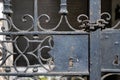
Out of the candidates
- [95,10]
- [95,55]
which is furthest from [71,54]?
[95,10]

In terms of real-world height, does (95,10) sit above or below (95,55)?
above

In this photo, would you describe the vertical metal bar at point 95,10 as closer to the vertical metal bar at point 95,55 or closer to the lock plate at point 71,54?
the vertical metal bar at point 95,55

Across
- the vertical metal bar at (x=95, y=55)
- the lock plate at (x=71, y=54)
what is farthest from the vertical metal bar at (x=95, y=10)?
the lock plate at (x=71, y=54)

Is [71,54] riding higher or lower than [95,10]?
lower

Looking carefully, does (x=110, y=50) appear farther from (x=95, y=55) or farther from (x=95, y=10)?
(x=95, y=10)

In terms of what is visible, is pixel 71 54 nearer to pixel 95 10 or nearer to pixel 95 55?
pixel 95 55

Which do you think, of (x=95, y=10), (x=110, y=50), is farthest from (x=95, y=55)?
(x=95, y=10)

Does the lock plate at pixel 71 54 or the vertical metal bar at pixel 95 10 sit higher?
the vertical metal bar at pixel 95 10

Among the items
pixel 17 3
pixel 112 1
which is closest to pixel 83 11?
pixel 112 1

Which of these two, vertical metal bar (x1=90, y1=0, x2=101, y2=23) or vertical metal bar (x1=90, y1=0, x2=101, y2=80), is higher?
vertical metal bar (x1=90, y1=0, x2=101, y2=23)

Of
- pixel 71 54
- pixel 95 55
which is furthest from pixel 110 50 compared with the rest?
pixel 71 54

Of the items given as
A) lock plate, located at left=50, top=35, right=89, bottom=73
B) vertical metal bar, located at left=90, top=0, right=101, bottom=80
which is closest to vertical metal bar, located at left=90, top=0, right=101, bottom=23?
vertical metal bar, located at left=90, top=0, right=101, bottom=80

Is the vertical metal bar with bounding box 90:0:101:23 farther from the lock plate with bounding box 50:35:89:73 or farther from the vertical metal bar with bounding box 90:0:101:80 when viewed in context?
the lock plate with bounding box 50:35:89:73

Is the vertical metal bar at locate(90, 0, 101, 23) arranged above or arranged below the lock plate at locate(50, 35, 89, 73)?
above
